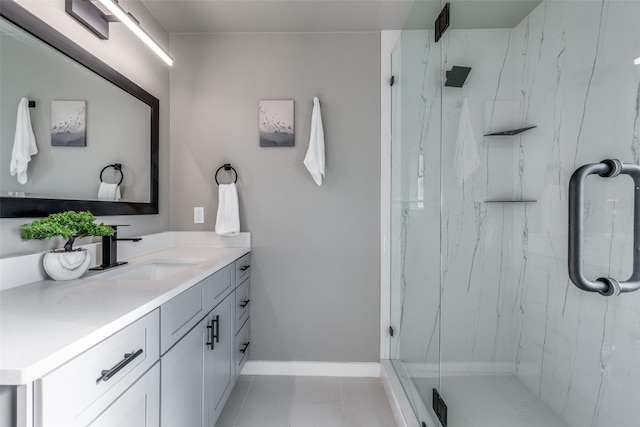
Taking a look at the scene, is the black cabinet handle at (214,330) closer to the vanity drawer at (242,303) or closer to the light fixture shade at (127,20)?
the vanity drawer at (242,303)

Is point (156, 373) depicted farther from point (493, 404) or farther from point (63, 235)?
point (493, 404)

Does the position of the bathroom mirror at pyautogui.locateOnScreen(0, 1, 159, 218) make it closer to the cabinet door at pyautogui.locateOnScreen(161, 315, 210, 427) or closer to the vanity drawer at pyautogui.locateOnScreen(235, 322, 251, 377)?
the cabinet door at pyautogui.locateOnScreen(161, 315, 210, 427)

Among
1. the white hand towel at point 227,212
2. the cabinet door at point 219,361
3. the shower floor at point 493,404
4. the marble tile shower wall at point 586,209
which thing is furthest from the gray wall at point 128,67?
the marble tile shower wall at point 586,209

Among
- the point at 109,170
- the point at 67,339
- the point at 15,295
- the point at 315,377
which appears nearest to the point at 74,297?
the point at 15,295

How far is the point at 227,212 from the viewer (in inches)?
83.0

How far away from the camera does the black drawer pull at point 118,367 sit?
2.48 feet

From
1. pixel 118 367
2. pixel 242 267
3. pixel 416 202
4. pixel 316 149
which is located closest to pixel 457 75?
pixel 416 202

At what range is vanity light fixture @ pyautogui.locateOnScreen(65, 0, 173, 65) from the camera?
4.27ft

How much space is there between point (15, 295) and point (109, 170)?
0.78 meters

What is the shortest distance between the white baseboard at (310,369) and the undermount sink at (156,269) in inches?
38.9

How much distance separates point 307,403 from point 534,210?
1.68m

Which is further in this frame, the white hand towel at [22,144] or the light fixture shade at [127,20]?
the light fixture shade at [127,20]

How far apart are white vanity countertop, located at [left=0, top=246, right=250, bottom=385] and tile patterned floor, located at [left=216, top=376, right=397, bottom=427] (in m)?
1.01

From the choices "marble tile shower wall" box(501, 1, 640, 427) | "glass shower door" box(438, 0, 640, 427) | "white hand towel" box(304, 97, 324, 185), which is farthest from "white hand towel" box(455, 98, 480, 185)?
"white hand towel" box(304, 97, 324, 185)
